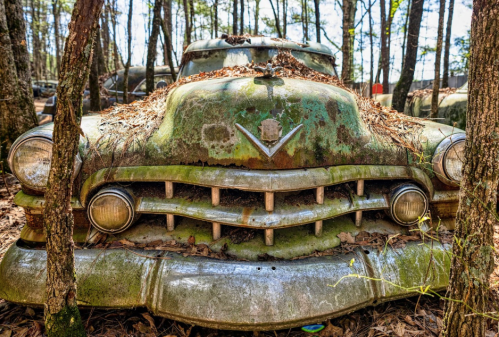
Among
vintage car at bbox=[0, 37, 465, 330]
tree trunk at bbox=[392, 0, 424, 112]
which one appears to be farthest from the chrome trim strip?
tree trunk at bbox=[392, 0, 424, 112]

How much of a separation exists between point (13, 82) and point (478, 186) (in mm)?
5375

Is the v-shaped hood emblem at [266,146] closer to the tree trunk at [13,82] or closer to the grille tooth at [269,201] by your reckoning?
the grille tooth at [269,201]

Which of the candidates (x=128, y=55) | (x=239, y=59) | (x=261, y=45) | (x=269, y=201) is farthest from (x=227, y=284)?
(x=128, y=55)

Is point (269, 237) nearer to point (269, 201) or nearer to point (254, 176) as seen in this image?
point (269, 201)

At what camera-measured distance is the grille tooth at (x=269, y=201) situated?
70.6 inches

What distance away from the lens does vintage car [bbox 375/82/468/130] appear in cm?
584

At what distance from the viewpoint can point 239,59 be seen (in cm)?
346

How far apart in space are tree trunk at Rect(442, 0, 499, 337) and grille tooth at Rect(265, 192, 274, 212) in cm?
85

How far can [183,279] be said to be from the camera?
67.2 inches

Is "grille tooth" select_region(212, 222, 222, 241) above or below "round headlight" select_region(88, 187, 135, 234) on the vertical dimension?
below

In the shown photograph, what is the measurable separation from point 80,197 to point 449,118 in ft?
20.5

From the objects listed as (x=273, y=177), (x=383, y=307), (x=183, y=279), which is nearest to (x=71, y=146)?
(x=183, y=279)

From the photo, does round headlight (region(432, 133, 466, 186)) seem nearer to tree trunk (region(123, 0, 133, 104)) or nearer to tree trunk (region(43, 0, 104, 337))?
tree trunk (region(43, 0, 104, 337))

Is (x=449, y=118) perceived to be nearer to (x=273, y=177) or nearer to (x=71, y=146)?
(x=273, y=177)
